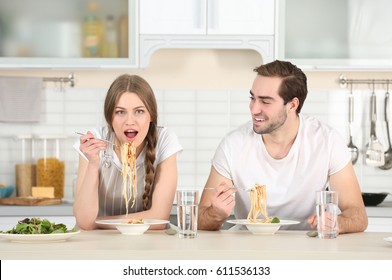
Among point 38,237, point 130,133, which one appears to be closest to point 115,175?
point 130,133

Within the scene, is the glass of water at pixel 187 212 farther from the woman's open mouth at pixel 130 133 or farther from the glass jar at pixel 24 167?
the glass jar at pixel 24 167

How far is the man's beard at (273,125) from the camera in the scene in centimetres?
317

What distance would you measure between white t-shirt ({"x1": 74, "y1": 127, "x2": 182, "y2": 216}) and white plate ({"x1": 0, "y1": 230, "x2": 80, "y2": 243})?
2.51 ft

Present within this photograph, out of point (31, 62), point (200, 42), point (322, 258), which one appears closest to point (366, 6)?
point (200, 42)

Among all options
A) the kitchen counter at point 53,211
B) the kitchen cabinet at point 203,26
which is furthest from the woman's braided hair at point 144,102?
the kitchen cabinet at point 203,26

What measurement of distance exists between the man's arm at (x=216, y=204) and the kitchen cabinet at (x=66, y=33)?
1.38m

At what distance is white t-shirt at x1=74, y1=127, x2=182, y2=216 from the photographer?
320cm

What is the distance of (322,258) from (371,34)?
8.14 ft

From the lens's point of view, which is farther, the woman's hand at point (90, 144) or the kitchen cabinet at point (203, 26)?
the kitchen cabinet at point (203, 26)

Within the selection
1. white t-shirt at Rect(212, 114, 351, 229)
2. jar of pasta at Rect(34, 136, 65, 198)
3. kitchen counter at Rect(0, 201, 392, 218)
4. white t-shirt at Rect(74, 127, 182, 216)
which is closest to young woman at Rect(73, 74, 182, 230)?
white t-shirt at Rect(74, 127, 182, 216)

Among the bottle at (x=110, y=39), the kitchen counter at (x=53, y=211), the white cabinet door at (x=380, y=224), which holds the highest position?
the bottle at (x=110, y=39)

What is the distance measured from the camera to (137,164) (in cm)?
323

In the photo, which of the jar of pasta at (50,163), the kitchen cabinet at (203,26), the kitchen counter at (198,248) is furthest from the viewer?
the jar of pasta at (50,163)

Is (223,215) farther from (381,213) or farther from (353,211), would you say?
(381,213)
